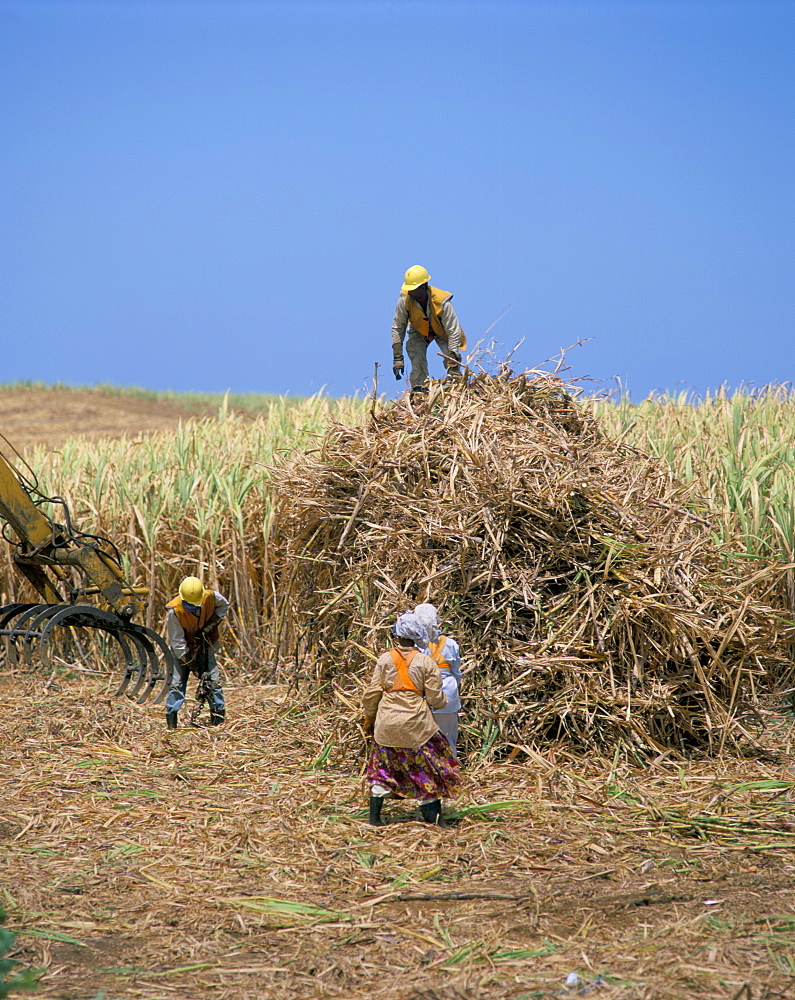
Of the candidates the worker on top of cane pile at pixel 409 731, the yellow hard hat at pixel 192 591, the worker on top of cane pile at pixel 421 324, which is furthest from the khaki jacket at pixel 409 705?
the worker on top of cane pile at pixel 421 324

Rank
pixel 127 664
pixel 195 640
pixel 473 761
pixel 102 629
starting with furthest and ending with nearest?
pixel 102 629
pixel 127 664
pixel 195 640
pixel 473 761

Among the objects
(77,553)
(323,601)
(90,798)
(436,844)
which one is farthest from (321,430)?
(436,844)

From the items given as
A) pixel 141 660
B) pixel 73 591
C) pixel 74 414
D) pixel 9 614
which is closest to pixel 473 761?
pixel 141 660

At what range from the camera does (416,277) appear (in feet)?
31.7

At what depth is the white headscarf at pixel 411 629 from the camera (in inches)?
234

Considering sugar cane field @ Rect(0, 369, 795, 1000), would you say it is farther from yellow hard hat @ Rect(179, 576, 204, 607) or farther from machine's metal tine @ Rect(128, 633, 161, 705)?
yellow hard hat @ Rect(179, 576, 204, 607)

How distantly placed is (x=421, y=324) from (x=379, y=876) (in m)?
5.77

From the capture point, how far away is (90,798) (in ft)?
22.2

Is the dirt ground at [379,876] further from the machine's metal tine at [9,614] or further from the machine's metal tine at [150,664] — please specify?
the machine's metal tine at [9,614]

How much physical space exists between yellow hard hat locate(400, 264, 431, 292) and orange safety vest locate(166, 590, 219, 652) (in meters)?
3.33

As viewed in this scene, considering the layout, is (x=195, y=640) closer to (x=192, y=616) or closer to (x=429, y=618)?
(x=192, y=616)

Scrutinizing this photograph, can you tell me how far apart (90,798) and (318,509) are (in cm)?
277

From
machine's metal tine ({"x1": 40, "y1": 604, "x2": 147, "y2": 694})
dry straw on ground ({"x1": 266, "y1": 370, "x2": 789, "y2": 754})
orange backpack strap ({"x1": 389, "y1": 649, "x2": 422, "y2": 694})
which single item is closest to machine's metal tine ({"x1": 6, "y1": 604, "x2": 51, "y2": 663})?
machine's metal tine ({"x1": 40, "y1": 604, "x2": 147, "y2": 694})

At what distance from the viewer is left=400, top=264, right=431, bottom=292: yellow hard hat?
31.7 ft
